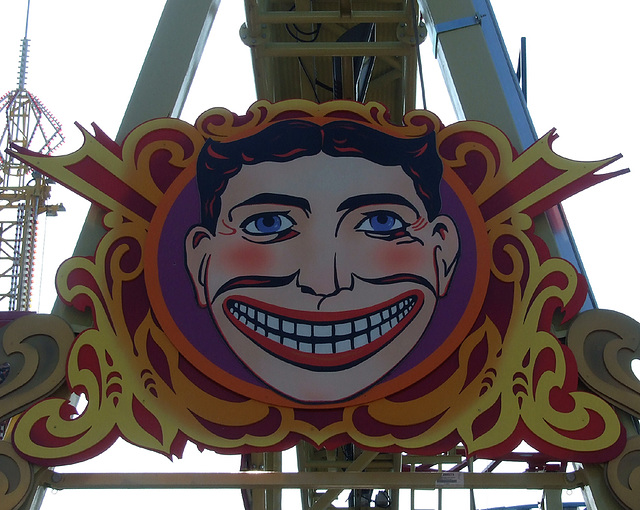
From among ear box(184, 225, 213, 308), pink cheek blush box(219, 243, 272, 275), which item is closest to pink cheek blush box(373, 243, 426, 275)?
pink cheek blush box(219, 243, 272, 275)

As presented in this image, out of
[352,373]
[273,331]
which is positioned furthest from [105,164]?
[352,373]

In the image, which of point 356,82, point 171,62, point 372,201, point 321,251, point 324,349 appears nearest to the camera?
point 324,349

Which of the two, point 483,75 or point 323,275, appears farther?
point 483,75

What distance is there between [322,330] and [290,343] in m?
0.18

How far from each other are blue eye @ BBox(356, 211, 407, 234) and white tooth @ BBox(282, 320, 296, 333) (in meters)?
0.65

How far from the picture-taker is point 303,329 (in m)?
4.70

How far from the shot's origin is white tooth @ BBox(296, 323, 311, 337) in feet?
15.4

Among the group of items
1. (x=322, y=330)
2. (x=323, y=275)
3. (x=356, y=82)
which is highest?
(x=356, y=82)

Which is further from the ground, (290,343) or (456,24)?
(456,24)

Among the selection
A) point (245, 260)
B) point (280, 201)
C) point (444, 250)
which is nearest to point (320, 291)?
point (245, 260)

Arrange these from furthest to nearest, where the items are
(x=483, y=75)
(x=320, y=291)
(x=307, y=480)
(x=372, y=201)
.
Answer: (x=483, y=75) < (x=372, y=201) < (x=320, y=291) < (x=307, y=480)

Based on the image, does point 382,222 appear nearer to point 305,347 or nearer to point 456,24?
point 305,347

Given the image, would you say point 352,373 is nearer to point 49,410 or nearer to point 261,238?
point 261,238

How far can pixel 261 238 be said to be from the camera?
16.2 feet
